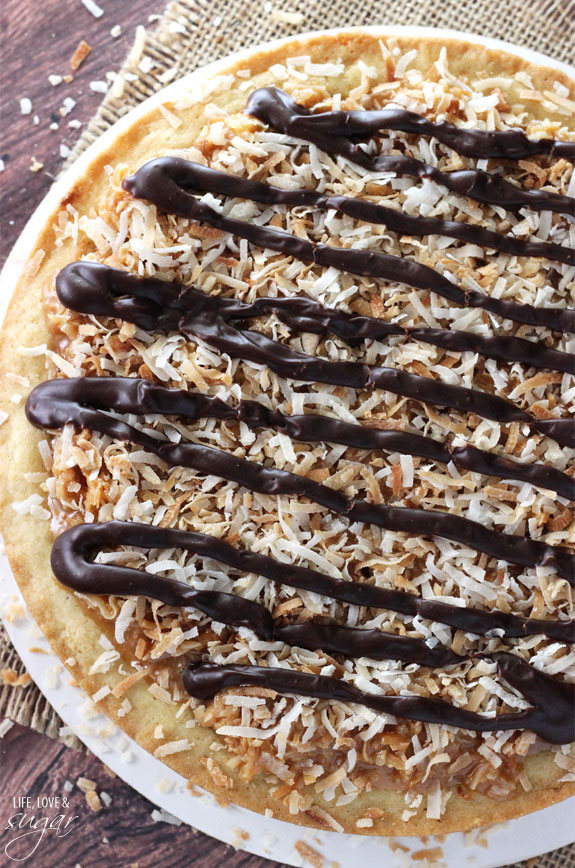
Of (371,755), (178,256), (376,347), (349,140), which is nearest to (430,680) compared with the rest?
(371,755)

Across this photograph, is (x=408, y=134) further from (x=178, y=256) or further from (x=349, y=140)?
(x=178, y=256)

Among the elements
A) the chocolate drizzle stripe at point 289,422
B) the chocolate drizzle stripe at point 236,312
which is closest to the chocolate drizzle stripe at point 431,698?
the chocolate drizzle stripe at point 289,422

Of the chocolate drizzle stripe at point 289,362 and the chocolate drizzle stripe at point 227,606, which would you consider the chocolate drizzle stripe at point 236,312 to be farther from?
the chocolate drizzle stripe at point 227,606

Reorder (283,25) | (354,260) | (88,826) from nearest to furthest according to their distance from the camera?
(354,260) → (88,826) → (283,25)

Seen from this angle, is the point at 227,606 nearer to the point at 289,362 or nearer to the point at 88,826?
the point at 289,362

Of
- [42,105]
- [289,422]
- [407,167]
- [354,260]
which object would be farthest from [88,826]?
[42,105]
